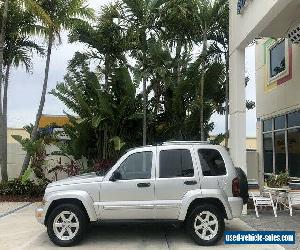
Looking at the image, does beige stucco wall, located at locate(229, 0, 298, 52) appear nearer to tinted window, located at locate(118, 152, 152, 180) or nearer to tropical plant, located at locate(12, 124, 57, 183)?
tinted window, located at locate(118, 152, 152, 180)

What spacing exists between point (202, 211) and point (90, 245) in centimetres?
220

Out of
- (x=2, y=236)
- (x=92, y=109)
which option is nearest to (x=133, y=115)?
(x=92, y=109)

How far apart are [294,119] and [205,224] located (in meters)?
7.56

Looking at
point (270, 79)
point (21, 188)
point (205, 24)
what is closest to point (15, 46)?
point (21, 188)

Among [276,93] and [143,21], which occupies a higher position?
[143,21]

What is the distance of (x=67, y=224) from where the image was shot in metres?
8.78

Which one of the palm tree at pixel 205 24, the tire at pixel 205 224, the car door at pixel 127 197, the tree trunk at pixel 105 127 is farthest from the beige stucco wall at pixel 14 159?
the tire at pixel 205 224

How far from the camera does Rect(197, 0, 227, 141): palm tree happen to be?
1530cm

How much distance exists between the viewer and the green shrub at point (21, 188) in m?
16.3

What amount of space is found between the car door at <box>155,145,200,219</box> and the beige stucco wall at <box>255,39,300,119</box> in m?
6.73

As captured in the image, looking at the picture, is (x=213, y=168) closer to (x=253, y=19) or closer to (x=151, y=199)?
(x=151, y=199)

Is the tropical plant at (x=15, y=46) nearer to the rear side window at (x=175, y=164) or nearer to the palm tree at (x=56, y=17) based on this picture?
the palm tree at (x=56, y=17)

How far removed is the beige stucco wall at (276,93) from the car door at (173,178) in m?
6.73

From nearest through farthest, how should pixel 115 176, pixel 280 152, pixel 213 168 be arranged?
1. pixel 115 176
2. pixel 213 168
3. pixel 280 152
